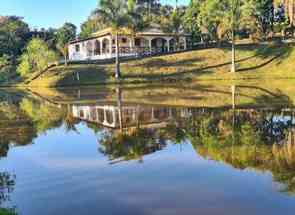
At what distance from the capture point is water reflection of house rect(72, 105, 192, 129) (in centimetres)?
2312

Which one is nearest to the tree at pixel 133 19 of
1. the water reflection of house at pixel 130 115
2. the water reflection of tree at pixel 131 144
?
the water reflection of house at pixel 130 115

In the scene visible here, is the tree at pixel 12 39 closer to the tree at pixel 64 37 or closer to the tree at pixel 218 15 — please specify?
the tree at pixel 64 37

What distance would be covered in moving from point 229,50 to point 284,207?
201ft

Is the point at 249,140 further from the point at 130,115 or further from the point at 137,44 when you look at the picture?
the point at 137,44

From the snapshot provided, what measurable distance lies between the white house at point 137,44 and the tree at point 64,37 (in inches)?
199

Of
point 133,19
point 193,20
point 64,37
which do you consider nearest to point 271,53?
point 133,19

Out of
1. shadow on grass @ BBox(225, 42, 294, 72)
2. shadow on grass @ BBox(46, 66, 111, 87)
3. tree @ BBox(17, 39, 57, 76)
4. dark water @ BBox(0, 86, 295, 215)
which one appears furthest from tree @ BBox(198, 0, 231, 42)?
dark water @ BBox(0, 86, 295, 215)

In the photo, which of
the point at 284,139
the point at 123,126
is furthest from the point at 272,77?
the point at 284,139

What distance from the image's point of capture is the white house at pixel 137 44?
7981 cm

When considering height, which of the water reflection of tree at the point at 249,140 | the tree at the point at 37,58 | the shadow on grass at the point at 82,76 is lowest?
the water reflection of tree at the point at 249,140

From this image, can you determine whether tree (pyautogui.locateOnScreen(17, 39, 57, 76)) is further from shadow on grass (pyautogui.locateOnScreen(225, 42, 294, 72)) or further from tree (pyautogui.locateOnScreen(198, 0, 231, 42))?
shadow on grass (pyautogui.locateOnScreen(225, 42, 294, 72))

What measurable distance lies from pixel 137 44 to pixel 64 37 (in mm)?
28227

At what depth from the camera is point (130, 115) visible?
2605 centimetres

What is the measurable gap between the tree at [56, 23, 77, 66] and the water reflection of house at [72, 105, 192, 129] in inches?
2204
